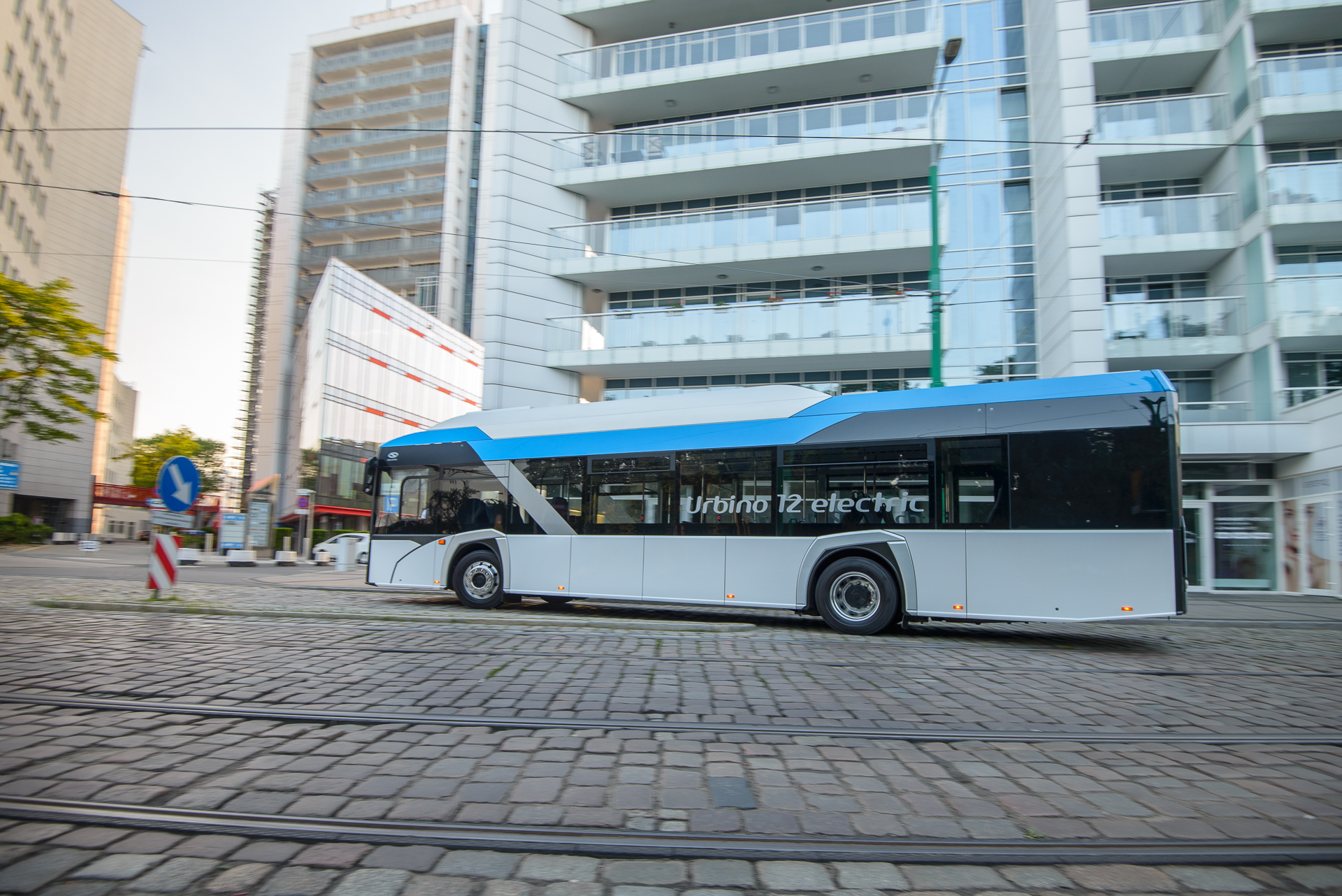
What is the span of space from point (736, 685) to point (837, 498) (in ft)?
14.2

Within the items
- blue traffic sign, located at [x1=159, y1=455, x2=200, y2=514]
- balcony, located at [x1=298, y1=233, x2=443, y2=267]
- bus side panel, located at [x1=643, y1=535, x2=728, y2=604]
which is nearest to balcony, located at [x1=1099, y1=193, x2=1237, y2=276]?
bus side panel, located at [x1=643, y1=535, x2=728, y2=604]

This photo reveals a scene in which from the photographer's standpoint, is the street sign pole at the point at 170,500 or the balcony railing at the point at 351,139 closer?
the street sign pole at the point at 170,500

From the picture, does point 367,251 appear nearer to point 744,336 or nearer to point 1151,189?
point 744,336

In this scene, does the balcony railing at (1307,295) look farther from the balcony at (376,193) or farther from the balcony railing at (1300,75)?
the balcony at (376,193)

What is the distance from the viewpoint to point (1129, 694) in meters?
5.86

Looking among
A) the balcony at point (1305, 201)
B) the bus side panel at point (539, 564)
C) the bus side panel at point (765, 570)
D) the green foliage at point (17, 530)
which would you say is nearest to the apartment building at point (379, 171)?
the green foliage at point (17, 530)

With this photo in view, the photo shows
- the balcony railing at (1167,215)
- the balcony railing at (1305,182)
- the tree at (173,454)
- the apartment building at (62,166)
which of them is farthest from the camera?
the tree at (173,454)

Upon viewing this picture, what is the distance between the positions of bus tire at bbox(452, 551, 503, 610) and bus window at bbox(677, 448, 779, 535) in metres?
3.28

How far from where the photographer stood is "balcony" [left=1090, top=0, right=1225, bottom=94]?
20688 millimetres

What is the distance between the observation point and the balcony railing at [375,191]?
60.6m

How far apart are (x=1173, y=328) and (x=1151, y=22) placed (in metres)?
9.08

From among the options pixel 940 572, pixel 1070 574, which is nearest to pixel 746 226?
pixel 940 572

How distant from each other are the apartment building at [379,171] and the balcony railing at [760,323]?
4100cm

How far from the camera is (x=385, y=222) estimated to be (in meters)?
61.2
